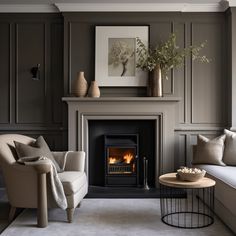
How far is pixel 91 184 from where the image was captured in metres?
5.31

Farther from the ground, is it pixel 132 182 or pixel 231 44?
pixel 231 44

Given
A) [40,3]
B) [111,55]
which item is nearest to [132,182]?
[111,55]

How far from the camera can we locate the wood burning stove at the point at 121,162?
516 cm

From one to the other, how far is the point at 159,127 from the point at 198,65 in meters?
1.05

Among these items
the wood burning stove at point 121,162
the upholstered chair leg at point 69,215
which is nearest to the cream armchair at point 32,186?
the upholstered chair leg at point 69,215

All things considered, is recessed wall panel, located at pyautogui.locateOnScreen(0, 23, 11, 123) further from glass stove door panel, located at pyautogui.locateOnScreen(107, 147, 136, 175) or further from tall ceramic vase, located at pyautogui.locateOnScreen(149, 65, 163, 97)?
tall ceramic vase, located at pyautogui.locateOnScreen(149, 65, 163, 97)

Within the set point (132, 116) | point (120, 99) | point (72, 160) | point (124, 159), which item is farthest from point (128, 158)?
point (72, 160)

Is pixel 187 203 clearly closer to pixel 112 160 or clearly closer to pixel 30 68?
pixel 112 160

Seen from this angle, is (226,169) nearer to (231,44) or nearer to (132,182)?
(132,182)

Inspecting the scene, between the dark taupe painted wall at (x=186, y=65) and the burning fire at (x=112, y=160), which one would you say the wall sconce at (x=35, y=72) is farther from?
the burning fire at (x=112, y=160)

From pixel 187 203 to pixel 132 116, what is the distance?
136 cm

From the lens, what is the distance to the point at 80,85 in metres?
5.07

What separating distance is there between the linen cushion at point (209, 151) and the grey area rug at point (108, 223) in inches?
32.7

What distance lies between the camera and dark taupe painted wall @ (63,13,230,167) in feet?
17.2
